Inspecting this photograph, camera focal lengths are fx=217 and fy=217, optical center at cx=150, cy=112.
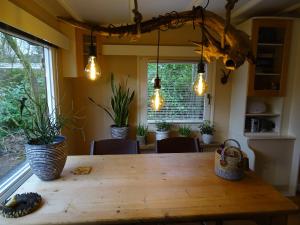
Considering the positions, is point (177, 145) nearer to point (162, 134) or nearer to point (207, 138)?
point (162, 134)

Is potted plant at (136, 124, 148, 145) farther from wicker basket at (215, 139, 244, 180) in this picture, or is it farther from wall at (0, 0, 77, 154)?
wicker basket at (215, 139, 244, 180)

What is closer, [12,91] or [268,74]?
[12,91]

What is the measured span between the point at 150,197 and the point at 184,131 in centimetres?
185

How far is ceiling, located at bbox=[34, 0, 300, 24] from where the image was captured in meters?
1.95

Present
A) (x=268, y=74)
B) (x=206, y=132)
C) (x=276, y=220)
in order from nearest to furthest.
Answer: (x=276, y=220)
(x=268, y=74)
(x=206, y=132)

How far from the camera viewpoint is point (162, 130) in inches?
115

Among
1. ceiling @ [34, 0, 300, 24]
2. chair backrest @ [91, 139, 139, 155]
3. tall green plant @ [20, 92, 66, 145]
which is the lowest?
chair backrest @ [91, 139, 139, 155]

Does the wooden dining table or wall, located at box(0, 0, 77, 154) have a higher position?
wall, located at box(0, 0, 77, 154)

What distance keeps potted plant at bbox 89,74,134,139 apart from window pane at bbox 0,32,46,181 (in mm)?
1077

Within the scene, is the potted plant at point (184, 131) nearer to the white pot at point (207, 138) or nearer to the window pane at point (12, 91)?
the white pot at point (207, 138)

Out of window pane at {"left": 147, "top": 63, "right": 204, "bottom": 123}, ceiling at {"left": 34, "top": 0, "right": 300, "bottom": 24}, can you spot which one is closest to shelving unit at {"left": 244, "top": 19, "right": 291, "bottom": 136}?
ceiling at {"left": 34, "top": 0, "right": 300, "bottom": 24}

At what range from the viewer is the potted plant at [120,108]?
2.74 metres

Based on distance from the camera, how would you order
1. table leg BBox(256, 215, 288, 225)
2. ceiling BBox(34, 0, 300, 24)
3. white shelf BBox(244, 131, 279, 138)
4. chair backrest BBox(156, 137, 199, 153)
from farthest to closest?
white shelf BBox(244, 131, 279, 138) → chair backrest BBox(156, 137, 199, 153) → ceiling BBox(34, 0, 300, 24) → table leg BBox(256, 215, 288, 225)

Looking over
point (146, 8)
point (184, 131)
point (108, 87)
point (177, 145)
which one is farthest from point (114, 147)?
point (146, 8)
